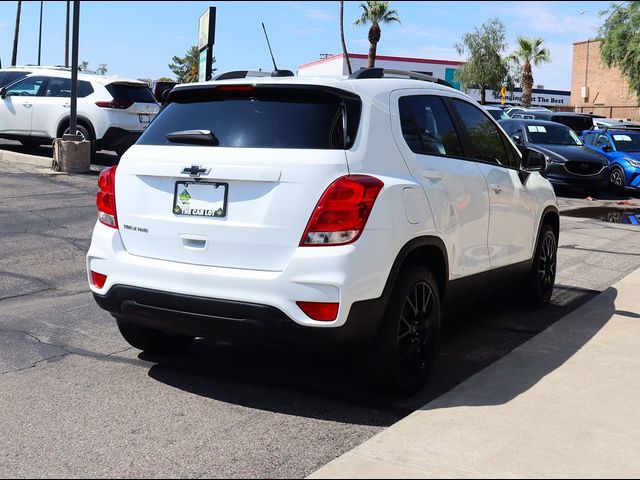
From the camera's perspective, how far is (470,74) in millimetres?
61594

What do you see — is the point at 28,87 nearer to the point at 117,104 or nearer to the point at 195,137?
the point at 117,104

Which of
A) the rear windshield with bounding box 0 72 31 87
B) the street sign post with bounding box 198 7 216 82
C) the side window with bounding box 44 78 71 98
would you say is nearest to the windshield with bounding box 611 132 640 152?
the street sign post with bounding box 198 7 216 82

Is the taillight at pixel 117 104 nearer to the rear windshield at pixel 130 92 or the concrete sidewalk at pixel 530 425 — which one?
the rear windshield at pixel 130 92

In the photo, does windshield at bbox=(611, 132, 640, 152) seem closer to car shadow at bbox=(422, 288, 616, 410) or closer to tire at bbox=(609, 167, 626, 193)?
tire at bbox=(609, 167, 626, 193)

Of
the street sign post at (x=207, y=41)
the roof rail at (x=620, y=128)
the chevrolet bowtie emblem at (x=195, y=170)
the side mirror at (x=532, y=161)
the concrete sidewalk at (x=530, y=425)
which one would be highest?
the street sign post at (x=207, y=41)

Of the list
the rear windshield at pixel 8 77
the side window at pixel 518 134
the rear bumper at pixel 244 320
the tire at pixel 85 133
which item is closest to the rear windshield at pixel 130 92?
the tire at pixel 85 133

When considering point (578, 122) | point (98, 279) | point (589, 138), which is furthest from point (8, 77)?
point (578, 122)

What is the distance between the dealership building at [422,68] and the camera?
6216 centimetres

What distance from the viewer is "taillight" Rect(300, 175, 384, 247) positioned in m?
4.25

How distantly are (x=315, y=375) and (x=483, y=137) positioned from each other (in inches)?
88.4

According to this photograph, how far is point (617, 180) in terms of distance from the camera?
1986cm

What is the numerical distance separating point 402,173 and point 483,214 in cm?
122

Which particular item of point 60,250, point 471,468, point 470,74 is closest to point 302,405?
point 471,468

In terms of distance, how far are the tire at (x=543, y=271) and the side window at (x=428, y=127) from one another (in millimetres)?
1768
